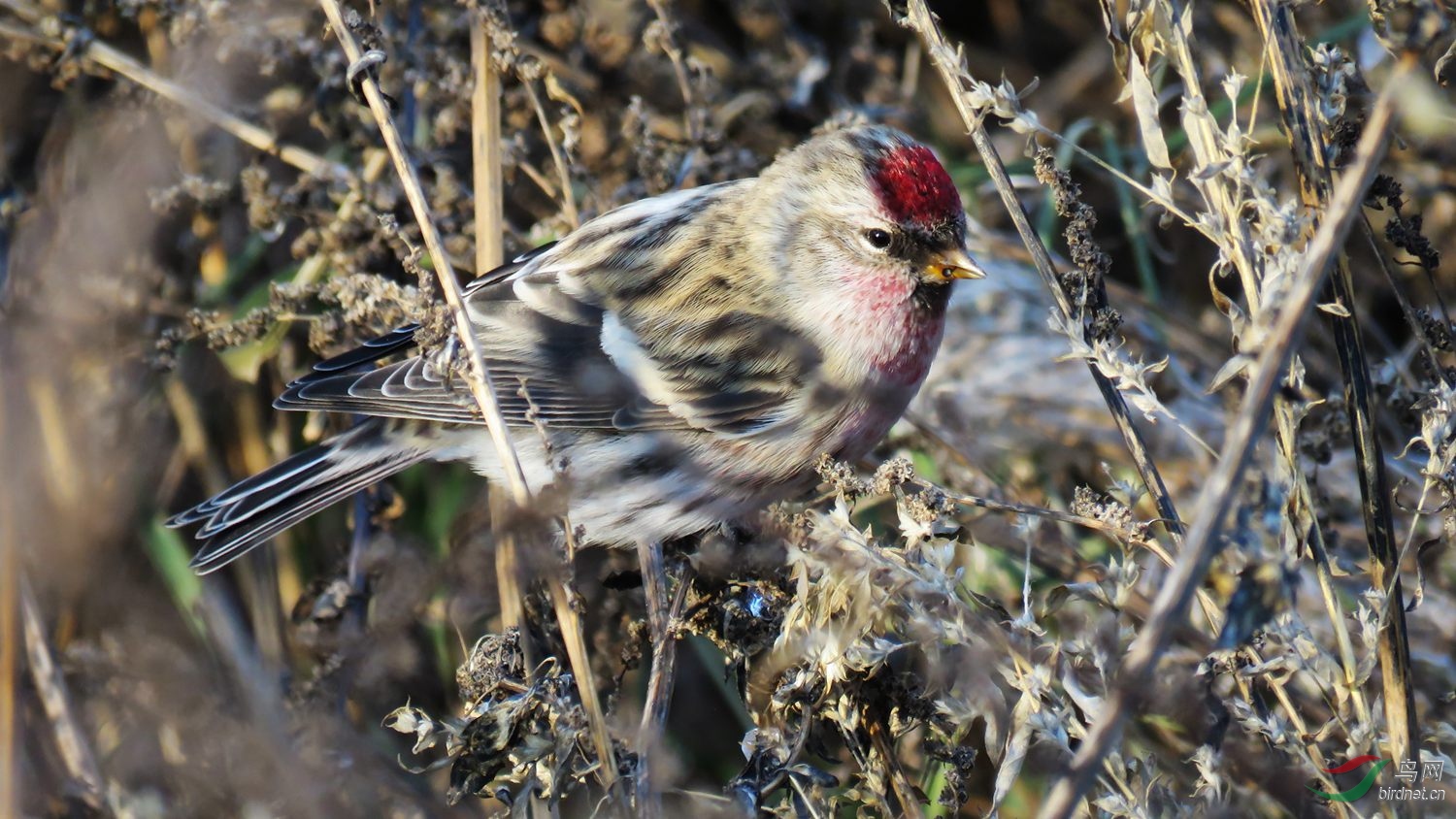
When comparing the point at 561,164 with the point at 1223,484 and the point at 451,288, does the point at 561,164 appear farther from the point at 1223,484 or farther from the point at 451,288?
the point at 1223,484

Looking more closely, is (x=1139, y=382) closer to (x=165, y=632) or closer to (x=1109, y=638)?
(x=1109, y=638)

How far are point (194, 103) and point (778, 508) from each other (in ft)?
5.37

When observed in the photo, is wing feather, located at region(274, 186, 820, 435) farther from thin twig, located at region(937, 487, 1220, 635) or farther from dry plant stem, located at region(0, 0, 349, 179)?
thin twig, located at region(937, 487, 1220, 635)

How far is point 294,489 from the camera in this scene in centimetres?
237

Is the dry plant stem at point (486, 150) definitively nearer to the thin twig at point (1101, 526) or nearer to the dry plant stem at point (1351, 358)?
the thin twig at point (1101, 526)

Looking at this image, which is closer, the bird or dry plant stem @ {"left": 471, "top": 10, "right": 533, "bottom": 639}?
the bird

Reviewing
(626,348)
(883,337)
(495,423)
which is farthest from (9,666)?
(883,337)

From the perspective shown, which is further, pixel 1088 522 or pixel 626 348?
pixel 626 348

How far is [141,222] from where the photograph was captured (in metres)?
1.91

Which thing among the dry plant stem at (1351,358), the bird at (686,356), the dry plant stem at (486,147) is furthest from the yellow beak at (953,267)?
the dry plant stem at (486,147)

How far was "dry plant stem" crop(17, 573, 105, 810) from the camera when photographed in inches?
88.8

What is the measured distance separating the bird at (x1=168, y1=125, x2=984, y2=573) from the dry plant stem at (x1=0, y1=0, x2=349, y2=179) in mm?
517

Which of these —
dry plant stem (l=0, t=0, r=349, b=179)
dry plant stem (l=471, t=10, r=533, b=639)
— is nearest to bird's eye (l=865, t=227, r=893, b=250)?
dry plant stem (l=471, t=10, r=533, b=639)

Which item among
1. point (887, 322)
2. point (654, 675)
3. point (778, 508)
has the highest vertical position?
point (887, 322)
